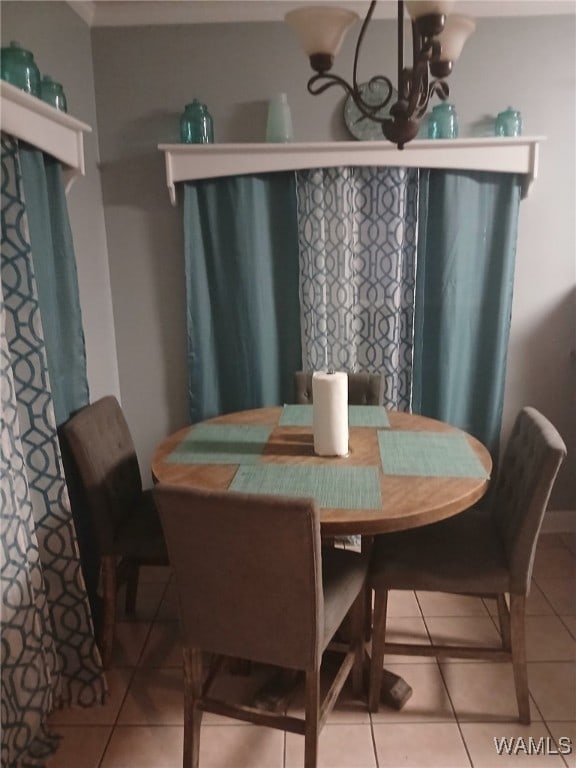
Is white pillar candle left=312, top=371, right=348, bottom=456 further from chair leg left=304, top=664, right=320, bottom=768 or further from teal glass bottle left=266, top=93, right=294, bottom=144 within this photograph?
teal glass bottle left=266, top=93, right=294, bottom=144

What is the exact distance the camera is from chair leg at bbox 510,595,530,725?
180 cm

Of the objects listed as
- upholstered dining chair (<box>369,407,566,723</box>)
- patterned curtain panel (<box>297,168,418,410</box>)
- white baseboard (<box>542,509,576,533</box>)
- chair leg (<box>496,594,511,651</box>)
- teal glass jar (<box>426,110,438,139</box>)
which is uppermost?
teal glass jar (<box>426,110,438,139</box>)

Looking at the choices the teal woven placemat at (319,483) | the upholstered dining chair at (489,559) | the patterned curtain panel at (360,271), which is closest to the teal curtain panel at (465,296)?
the patterned curtain panel at (360,271)

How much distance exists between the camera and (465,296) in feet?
9.14

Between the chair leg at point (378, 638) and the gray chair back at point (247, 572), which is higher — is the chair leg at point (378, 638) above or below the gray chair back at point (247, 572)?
below

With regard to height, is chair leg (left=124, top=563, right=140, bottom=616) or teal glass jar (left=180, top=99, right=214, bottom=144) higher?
teal glass jar (left=180, top=99, right=214, bottom=144)

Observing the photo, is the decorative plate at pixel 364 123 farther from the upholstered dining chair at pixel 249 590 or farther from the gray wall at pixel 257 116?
the upholstered dining chair at pixel 249 590

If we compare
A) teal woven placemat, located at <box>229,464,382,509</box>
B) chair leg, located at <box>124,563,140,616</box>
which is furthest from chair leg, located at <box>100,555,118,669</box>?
teal woven placemat, located at <box>229,464,382,509</box>

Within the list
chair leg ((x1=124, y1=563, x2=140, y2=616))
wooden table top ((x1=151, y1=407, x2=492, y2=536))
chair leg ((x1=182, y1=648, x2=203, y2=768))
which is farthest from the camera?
chair leg ((x1=124, y1=563, x2=140, y2=616))

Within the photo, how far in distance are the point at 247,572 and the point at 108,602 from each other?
0.87 metres

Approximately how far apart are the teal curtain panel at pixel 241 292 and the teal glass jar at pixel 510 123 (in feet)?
3.16

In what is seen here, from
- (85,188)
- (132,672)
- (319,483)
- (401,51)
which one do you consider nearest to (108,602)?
(132,672)

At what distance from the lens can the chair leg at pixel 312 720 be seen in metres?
1.50

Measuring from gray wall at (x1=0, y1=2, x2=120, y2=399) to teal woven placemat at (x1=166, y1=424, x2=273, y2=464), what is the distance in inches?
29.9
